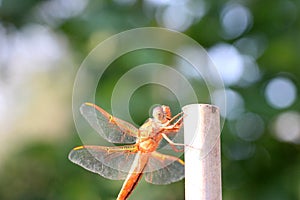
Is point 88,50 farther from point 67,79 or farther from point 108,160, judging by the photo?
point 108,160

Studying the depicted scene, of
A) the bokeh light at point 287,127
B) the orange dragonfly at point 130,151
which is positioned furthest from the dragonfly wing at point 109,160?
the bokeh light at point 287,127

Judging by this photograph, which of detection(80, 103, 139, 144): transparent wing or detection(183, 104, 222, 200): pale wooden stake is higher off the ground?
detection(80, 103, 139, 144): transparent wing

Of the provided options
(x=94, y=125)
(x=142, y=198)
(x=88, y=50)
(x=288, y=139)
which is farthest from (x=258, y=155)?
(x=94, y=125)

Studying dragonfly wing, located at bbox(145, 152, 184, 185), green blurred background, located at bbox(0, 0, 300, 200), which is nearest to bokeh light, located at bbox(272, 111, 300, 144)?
green blurred background, located at bbox(0, 0, 300, 200)

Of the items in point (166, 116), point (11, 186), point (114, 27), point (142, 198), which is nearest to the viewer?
point (166, 116)

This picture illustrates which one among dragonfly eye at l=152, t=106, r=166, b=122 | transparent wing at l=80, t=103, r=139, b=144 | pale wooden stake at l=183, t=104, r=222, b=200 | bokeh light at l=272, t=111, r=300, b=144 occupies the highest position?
bokeh light at l=272, t=111, r=300, b=144

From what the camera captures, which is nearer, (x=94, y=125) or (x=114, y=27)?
(x=94, y=125)

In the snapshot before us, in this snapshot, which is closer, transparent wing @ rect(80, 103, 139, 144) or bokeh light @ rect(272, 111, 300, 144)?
transparent wing @ rect(80, 103, 139, 144)

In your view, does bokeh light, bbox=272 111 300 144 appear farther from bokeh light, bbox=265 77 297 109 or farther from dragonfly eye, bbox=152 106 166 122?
dragonfly eye, bbox=152 106 166 122
